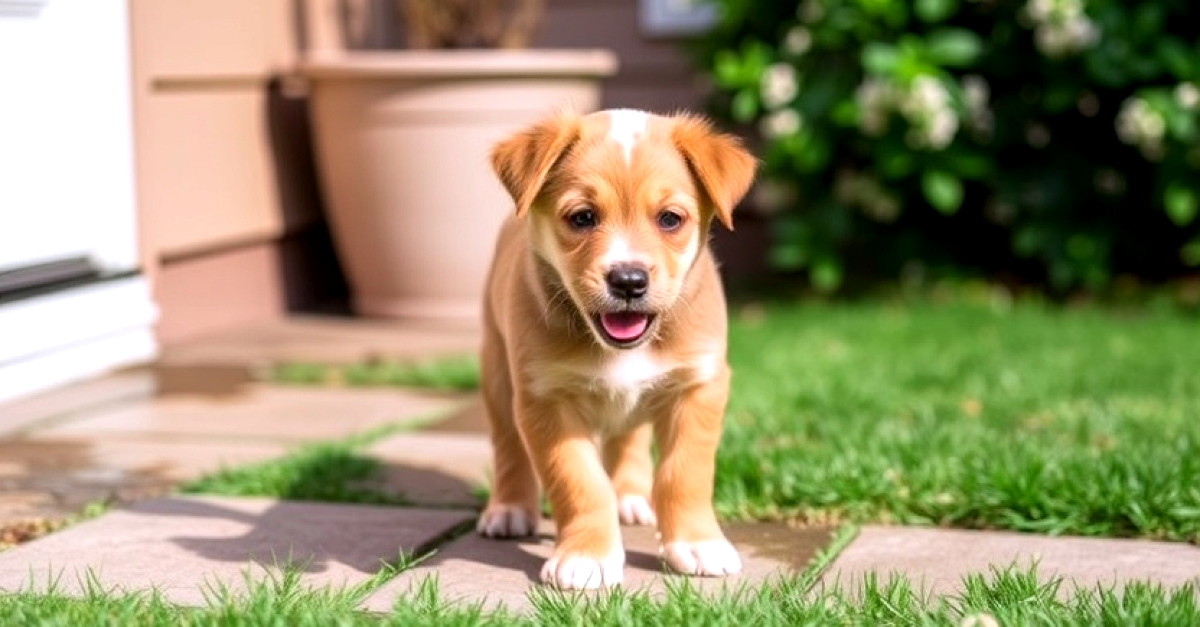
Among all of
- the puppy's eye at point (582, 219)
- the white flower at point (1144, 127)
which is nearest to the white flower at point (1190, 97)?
the white flower at point (1144, 127)

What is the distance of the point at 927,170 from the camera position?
6.93 m

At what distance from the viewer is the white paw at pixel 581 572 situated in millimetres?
3043

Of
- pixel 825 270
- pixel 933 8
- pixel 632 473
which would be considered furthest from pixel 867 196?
pixel 632 473

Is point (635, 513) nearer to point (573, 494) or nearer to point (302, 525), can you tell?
point (573, 494)

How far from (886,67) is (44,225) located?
3271 mm

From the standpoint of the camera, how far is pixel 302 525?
3586mm

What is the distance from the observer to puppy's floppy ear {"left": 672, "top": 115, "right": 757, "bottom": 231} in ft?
10.4

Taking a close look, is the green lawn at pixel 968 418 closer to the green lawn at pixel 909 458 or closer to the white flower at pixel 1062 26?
the green lawn at pixel 909 458

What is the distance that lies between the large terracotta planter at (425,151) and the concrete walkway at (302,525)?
63.6 inches

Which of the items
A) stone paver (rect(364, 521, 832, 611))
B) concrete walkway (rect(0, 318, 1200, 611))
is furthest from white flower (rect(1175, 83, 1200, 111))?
stone paver (rect(364, 521, 832, 611))

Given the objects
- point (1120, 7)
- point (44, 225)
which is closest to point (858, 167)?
point (1120, 7)

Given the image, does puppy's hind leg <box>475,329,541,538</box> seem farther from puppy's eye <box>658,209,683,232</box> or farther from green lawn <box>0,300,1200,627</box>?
puppy's eye <box>658,209,683,232</box>

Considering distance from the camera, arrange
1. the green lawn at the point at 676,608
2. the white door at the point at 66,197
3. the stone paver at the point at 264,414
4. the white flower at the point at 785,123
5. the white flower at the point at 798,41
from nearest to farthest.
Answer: the green lawn at the point at 676,608, the stone paver at the point at 264,414, the white door at the point at 66,197, the white flower at the point at 785,123, the white flower at the point at 798,41

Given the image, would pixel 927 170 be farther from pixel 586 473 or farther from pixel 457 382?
pixel 586 473
